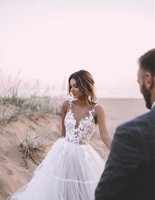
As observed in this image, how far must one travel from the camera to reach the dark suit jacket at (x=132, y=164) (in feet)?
3.34

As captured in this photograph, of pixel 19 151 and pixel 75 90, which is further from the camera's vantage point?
pixel 19 151

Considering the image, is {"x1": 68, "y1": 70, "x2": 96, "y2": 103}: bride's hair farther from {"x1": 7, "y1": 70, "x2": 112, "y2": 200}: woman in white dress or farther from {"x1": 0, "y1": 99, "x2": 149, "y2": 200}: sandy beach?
{"x1": 0, "y1": 99, "x2": 149, "y2": 200}: sandy beach

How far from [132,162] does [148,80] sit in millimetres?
452

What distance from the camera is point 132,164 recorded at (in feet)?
3.34

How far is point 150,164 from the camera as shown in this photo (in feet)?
3.38

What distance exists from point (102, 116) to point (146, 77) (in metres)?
1.76

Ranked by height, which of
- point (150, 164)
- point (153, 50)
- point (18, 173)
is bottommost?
point (18, 173)

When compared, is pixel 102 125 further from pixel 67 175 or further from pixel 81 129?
pixel 67 175

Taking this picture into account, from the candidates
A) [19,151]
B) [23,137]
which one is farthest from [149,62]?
[23,137]

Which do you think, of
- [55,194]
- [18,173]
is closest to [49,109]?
[18,173]

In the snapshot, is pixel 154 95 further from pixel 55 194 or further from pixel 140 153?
pixel 55 194

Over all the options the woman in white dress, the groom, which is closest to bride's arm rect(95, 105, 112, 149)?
the woman in white dress

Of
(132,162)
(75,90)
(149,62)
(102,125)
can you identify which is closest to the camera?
(132,162)

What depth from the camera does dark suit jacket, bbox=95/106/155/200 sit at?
1.02 m
